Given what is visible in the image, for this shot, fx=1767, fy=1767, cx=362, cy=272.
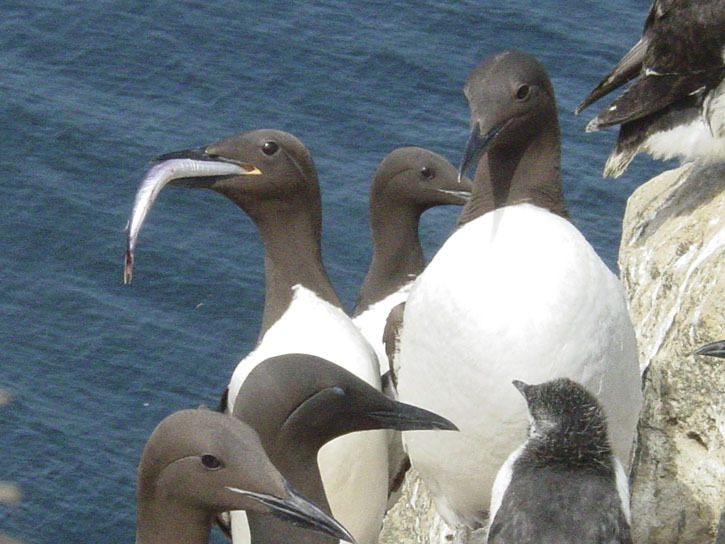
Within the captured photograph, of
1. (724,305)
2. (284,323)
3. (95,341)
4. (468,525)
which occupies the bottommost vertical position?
(95,341)

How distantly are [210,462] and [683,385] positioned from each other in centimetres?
240

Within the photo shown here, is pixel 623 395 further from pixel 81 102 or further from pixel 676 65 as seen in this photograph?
Answer: pixel 81 102

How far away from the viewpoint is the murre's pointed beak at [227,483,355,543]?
5297 mm

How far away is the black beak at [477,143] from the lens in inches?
255

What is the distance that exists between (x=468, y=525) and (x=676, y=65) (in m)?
2.36

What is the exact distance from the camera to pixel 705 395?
22.9ft

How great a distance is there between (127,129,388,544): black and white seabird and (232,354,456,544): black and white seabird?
105cm

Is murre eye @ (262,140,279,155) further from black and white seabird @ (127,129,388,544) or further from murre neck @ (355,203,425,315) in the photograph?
murre neck @ (355,203,425,315)

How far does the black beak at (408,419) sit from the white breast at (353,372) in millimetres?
1023

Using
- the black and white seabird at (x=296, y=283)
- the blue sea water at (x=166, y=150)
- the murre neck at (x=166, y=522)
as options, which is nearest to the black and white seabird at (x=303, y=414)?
the murre neck at (x=166, y=522)

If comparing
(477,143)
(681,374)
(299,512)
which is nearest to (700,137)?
(681,374)

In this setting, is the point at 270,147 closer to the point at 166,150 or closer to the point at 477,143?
the point at 477,143

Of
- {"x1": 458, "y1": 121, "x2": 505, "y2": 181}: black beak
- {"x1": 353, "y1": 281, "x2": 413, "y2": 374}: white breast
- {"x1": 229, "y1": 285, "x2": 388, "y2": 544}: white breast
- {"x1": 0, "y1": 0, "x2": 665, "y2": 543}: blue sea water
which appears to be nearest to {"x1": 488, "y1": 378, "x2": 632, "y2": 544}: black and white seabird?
{"x1": 458, "y1": 121, "x2": 505, "y2": 181}: black beak

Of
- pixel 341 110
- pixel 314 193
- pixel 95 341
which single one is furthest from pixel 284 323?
pixel 341 110
